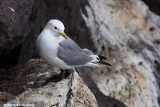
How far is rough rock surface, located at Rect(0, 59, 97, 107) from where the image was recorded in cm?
399

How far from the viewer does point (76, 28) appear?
714 centimetres

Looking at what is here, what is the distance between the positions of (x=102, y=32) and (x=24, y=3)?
358cm

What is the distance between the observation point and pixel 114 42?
308 inches

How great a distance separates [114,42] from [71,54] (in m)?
3.30

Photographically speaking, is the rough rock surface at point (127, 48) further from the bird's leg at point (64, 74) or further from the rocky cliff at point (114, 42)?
the bird's leg at point (64, 74)

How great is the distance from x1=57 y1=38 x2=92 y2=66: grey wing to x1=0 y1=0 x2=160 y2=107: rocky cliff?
3.49 ft

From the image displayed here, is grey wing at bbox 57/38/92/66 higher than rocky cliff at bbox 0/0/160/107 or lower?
lower

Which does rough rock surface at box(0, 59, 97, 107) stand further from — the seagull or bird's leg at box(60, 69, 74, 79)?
the seagull

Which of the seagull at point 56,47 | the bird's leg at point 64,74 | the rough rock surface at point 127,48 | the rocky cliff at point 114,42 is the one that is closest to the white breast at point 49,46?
the seagull at point 56,47

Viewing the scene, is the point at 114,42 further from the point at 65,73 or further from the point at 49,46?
the point at 49,46

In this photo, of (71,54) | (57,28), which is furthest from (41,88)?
(57,28)

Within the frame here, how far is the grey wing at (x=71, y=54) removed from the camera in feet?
14.9

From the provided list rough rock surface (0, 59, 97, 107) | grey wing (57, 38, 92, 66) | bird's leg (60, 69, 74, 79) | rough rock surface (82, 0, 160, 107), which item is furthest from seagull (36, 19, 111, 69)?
rough rock surface (82, 0, 160, 107)

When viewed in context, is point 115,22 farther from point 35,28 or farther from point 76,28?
point 35,28
